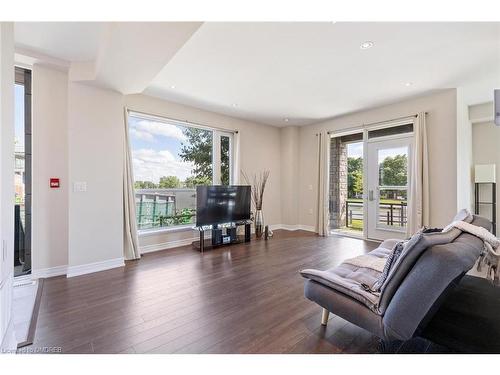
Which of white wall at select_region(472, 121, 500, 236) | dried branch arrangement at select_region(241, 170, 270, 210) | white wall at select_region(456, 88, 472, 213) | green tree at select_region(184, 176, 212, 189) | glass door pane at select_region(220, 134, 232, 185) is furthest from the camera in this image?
dried branch arrangement at select_region(241, 170, 270, 210)

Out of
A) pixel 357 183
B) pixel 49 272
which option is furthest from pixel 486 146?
pixel 49 272

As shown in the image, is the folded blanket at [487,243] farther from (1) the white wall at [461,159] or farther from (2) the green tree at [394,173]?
(2) the green tree at [394,173]

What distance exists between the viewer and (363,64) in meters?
3.09

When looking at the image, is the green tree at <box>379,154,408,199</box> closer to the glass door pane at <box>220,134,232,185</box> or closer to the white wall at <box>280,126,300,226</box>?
the white wall at <box>280,126,300,226</box>

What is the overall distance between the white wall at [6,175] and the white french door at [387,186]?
5346mm

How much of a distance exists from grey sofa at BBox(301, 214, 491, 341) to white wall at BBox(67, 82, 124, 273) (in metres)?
3.06

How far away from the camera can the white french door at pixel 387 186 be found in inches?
187

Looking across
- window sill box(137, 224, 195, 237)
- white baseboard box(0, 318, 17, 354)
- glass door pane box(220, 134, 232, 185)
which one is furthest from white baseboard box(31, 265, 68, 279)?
glass door pane box(220, 134, 232, 185)

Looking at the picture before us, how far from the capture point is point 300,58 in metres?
2.93

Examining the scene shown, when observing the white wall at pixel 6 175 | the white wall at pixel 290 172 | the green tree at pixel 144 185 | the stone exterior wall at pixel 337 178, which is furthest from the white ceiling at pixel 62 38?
the stone exterior wall at pixel 337 178

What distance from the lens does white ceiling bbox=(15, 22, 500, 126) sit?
93.3 inches

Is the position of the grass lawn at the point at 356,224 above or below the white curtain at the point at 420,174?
below
